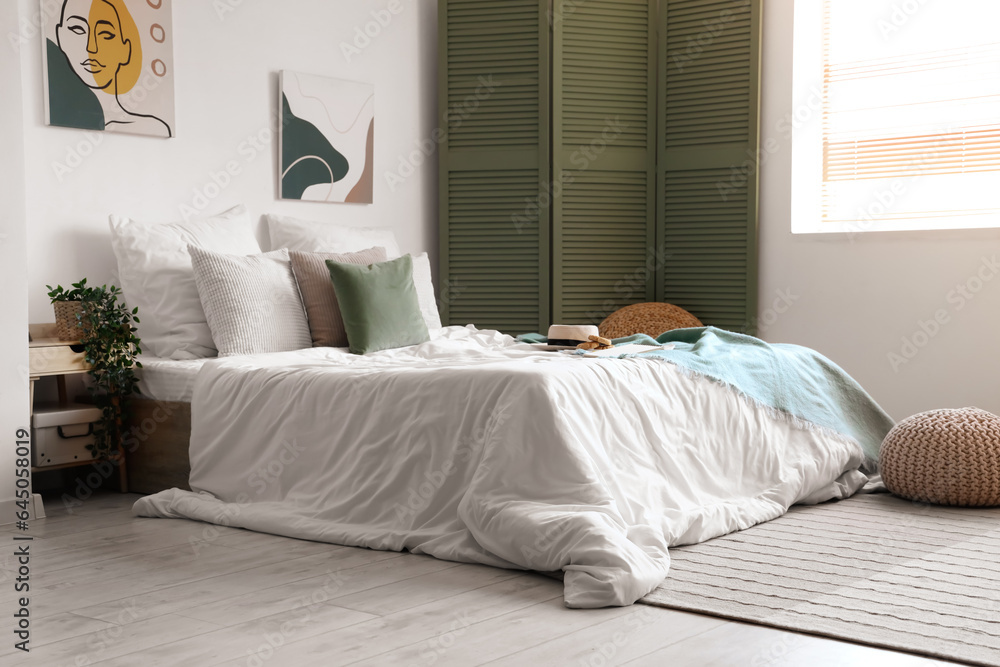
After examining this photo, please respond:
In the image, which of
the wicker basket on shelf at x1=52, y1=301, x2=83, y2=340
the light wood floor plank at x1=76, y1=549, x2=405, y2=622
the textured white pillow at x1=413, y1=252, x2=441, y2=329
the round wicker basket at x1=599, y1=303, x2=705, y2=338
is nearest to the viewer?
the light wood floor plank at x1=76, y1=549, x2=405, y2=622

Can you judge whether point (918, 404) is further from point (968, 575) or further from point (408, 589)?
point (408, 589)

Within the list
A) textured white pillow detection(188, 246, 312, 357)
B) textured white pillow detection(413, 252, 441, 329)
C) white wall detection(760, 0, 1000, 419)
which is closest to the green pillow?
textured white pillow detection(188, 246, 312, 357)

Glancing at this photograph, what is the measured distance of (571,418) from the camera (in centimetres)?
256

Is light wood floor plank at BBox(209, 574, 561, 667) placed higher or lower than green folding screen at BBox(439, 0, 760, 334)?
lower

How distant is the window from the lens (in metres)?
4.62

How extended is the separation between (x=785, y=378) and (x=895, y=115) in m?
2.14

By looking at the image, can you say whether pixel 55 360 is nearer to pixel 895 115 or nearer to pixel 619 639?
pixel 619 639

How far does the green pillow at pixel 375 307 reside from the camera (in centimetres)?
365

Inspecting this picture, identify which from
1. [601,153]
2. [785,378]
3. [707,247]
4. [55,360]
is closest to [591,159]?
→ [601,153]

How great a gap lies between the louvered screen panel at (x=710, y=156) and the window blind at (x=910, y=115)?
40 cm

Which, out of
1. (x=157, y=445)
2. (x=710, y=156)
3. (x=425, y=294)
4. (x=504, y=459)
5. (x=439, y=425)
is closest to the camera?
(x=504, y=459)

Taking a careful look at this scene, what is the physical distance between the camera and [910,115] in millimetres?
4797

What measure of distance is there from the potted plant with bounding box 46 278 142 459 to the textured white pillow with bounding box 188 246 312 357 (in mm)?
281

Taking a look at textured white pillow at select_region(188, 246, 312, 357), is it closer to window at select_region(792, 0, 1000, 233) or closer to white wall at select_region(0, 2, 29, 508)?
white wall at select_region(0, 2, 29, 508)
